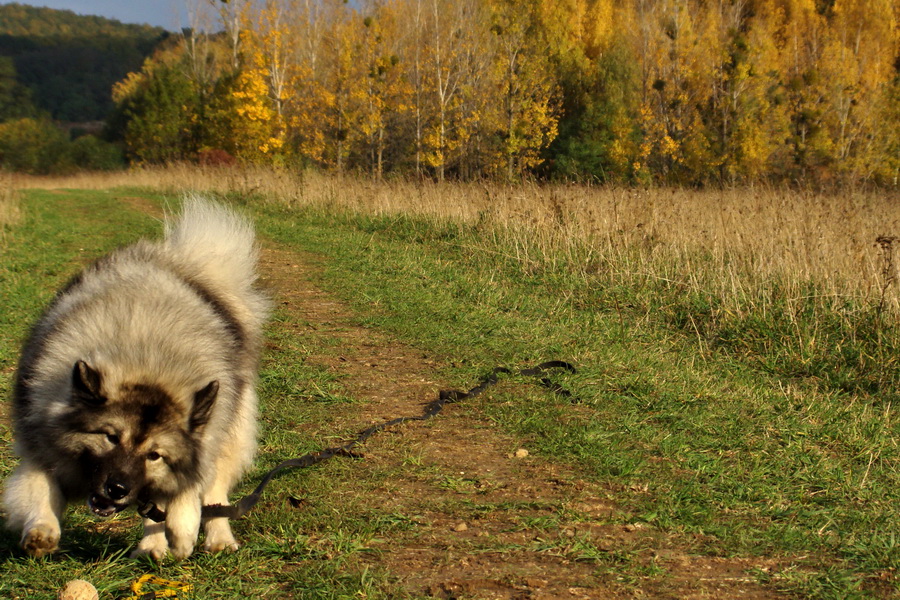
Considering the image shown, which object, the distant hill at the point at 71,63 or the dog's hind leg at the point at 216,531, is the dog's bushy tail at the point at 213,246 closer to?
the dog's hind leg at the point at 216,531

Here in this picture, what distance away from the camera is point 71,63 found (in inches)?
4459

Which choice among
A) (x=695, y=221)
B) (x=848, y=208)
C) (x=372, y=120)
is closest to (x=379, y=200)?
(x=695, y=221)

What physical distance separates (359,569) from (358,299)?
580 cm

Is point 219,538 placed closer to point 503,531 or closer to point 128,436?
point 128,436

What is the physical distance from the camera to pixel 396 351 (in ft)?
22.0

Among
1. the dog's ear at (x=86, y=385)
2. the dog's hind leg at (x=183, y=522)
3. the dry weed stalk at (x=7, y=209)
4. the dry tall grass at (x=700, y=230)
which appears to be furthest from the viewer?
the dry weed stalk at (x=7, y=209)

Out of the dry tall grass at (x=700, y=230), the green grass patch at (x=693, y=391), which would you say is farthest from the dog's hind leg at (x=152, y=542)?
the dry tall grass at (x=700, y=230)

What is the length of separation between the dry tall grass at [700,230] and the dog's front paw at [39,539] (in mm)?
6917

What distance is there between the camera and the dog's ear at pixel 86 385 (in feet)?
8.33

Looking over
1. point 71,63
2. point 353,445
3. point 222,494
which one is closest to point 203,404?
point 222,494

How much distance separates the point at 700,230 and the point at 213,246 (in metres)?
7.82

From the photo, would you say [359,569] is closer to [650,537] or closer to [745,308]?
[650,537]

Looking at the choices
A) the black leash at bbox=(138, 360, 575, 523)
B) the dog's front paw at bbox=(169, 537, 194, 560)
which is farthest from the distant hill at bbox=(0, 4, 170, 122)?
the dog's front paw at bbox=(169, 537, 194, 560)

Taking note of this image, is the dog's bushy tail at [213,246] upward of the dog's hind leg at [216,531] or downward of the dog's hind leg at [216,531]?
upward
